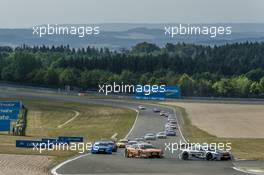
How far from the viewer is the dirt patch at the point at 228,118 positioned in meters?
81.0

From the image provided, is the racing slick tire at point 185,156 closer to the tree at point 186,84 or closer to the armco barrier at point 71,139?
the armco barrier at point 71,139

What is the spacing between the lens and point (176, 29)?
5241cm

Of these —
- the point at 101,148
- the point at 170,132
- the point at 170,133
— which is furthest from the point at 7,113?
the point at 170,132

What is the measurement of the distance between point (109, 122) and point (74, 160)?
38.4 meters

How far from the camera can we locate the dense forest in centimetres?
7444

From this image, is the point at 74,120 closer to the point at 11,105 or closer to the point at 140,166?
the point at 11,105

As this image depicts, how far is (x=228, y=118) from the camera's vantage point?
9594 centimetres

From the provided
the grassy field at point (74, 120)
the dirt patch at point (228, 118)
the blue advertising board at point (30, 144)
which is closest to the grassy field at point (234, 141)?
the dirt patch at point (228, 118)

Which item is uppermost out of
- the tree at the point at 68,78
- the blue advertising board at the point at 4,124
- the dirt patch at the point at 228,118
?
the tree at the point at 68,78

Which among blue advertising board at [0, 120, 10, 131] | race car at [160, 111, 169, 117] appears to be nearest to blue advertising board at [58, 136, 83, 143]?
blue advertising board at [0, 120, 10, 131]

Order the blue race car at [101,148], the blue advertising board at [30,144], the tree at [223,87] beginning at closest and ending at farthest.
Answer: the blue race car at [101,148] → the blue advertising board at [30,144] → the tree at [223,87]

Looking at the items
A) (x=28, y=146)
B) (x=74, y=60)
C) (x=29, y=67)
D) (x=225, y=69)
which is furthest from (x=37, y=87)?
(x=225, y=69)

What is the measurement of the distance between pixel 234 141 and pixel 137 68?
69.3 feet

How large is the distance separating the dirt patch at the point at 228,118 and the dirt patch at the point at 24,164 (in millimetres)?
33313
